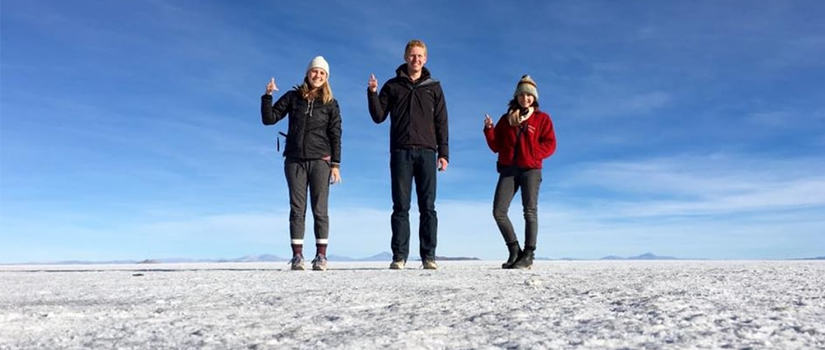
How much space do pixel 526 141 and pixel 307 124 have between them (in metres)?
2.20

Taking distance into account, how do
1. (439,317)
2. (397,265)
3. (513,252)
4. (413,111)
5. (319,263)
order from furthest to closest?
1. (413,111)
2. (513,252)
3. (319,263)
4. (397,265)
5. (439,317)

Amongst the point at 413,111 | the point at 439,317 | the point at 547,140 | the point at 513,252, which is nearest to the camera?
the point at 439,317

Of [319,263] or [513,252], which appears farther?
[513,252]

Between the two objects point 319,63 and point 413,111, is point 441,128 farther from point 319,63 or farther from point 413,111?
point 319,63

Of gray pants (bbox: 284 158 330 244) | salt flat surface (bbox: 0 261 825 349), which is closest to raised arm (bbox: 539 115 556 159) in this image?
gray pants (bbox: 284 158 330 244)

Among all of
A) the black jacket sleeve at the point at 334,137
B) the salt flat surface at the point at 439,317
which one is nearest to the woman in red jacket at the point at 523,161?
the black jacket sleeve at the point at 334,137

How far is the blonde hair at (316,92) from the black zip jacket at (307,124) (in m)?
0.04

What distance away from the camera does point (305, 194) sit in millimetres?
6320

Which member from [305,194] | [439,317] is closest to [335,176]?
[305,194]

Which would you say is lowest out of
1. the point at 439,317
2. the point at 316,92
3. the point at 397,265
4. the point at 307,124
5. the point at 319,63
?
the point at 439,317

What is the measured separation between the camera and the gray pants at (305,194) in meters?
6.19

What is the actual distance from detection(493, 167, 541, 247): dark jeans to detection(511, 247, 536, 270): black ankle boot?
100 mm

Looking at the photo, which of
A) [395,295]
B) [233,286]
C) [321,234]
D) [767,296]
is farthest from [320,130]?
[767,296]

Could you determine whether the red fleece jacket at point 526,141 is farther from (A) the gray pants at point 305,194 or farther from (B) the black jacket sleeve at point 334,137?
(A) the gray pants at point 305,194
